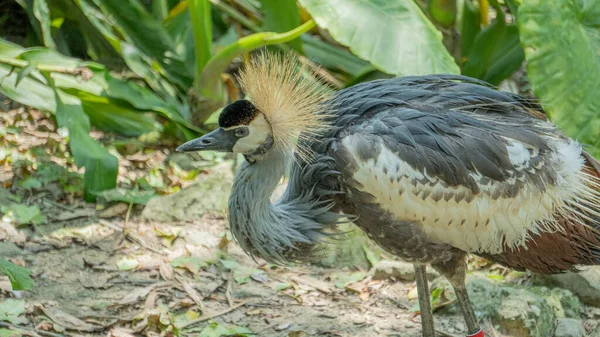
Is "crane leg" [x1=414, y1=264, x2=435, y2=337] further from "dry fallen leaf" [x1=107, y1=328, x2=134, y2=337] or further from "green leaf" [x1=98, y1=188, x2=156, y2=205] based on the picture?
"green leaf" [x1=98, y1=188, x2=156, y2=205]

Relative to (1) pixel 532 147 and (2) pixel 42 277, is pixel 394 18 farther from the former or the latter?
(2) pixel 42 277

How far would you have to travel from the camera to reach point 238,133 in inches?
152

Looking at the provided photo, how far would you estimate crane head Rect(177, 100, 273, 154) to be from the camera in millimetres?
3834

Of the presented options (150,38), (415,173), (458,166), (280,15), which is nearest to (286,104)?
(415,173)

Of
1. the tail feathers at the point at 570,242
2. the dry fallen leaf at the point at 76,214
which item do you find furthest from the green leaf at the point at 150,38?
the tail feathers at the point at 570,242

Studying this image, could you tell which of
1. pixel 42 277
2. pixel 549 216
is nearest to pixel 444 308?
pixel 549 216

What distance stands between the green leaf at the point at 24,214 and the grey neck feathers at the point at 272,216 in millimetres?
1650

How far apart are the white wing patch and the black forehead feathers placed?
1.52 ft

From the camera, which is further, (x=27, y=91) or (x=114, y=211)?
(x=27, y=91)

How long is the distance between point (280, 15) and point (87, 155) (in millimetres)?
1738

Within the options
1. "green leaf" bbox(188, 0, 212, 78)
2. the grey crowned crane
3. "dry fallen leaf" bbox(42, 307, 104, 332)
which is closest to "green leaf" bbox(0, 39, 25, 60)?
"green leaf" bbox(188, 0, 212, 78)

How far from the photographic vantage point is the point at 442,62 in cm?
464

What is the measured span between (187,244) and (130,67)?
154cm

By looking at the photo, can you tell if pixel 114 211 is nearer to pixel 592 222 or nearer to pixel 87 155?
pixel 87 155
